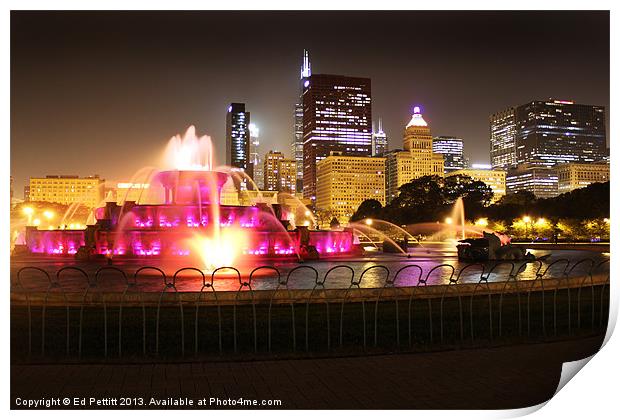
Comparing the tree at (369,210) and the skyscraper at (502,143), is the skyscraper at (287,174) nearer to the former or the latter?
the tree at (369,210)

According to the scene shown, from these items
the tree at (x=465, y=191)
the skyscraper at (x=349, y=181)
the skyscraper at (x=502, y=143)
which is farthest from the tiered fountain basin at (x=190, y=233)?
the skyscraper at (x=349, y=181)

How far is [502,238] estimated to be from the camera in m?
22.5

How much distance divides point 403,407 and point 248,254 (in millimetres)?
14722

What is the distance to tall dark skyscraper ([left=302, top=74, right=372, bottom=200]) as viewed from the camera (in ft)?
409

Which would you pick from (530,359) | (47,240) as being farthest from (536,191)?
(530,359)

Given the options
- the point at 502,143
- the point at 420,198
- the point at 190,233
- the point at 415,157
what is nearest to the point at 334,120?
the point at 415,157

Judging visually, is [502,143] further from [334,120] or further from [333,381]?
[334,120]

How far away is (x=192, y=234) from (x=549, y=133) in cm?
2449

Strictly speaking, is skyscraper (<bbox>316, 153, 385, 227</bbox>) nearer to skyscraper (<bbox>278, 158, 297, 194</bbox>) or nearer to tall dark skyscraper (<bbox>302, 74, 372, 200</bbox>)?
tall dark skyscraper (<bbox>302, 74, 372, 200</bbox>)

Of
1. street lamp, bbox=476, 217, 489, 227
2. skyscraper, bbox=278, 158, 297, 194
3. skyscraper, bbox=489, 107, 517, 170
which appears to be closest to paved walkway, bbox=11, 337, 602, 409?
skyscraper, bbox=489, 107, 517, 170

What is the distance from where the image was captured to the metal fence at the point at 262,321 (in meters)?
7.88

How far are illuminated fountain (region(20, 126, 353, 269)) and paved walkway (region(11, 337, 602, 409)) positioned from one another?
989 cm

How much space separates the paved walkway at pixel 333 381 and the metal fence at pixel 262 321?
62cm
